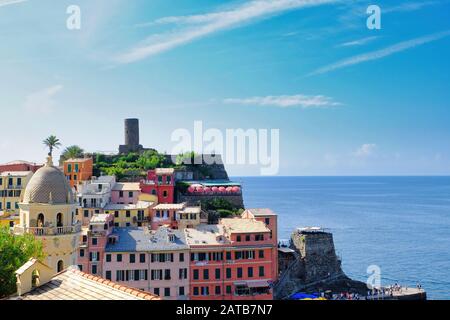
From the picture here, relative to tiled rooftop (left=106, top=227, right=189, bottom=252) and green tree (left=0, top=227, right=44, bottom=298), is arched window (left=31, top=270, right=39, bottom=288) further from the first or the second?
tiled rooftop (left=106, top=227, right=189, bottom=252)

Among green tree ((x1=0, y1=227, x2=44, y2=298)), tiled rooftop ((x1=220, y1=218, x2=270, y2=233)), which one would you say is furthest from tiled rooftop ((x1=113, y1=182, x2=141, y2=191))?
green tree ((x1=0, y1=227, x2=44, y2=298))

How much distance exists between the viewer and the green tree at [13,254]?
16219 mm

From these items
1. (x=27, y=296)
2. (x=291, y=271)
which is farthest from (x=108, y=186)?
(x=27, y=296)

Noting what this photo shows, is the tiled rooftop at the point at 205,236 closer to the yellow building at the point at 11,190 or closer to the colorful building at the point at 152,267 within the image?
the colorful building at the point at 152,267

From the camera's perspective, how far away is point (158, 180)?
51750mm

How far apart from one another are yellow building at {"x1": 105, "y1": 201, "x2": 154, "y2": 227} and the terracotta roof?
32988mm

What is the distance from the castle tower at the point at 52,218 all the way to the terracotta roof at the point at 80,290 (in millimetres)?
8847

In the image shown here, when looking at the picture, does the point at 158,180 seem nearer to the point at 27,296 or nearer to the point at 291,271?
the point at 291,271

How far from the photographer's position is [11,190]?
1864 inches

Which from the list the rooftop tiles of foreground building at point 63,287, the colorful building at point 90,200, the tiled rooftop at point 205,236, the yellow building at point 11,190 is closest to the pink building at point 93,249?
the tiled rooftop at point 205,236

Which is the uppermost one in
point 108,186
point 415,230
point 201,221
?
point 108,186

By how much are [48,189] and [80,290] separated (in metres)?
10.9

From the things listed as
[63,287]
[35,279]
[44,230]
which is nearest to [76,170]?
[44,230]
